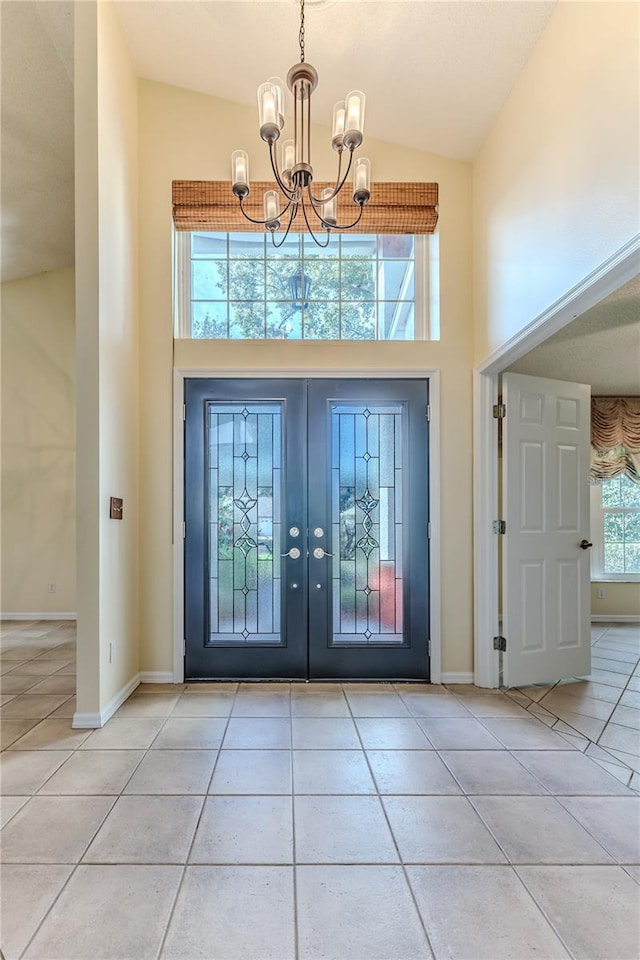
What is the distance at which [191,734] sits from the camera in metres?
2.74

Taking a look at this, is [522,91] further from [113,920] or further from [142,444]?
[113,920]

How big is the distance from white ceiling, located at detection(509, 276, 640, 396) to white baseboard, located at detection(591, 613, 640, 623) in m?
2.50

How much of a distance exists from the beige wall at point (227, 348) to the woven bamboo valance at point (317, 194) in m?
0.08

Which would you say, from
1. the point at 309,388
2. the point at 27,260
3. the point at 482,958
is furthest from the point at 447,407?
the point at 27,260

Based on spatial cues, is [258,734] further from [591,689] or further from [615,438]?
[615,438]

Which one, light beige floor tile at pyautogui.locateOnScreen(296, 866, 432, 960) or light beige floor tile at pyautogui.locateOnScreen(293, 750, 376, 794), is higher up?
light beige floor tile at pyautogui.locateOnScreen(296, 866, 432, 960)

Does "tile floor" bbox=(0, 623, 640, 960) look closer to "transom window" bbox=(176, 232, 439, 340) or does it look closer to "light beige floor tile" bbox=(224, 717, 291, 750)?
"light beige floor tile" bbox=(224, 717, 291, 750)

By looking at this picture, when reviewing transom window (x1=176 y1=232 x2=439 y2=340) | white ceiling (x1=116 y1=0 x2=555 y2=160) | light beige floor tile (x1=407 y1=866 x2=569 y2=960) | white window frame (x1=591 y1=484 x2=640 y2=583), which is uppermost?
white ceiling (x1=116 y1=0 x2=555 y2=160)

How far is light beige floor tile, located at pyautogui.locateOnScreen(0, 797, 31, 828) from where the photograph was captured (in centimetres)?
202

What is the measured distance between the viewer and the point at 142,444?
11.7 feet

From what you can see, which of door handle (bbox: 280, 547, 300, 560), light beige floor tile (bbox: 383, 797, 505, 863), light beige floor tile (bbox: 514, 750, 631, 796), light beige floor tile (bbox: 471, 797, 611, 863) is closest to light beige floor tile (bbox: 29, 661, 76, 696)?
door handle (bbox: 280, 547, 300, 560)

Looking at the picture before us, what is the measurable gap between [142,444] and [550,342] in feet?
10.0

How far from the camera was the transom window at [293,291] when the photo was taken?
12.1 feet

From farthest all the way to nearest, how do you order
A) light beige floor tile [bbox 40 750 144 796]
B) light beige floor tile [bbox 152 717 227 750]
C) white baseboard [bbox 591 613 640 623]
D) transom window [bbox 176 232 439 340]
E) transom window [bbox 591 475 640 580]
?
transom window [bbox 591 475 640 580] < white baseboard [bbox 591 613 640 623] < transom window [bbox 176 232 439 340] < light beige floor tile [bbox 152 717 227 750] < light beige floor tile [bbox 40 750 144 796]
